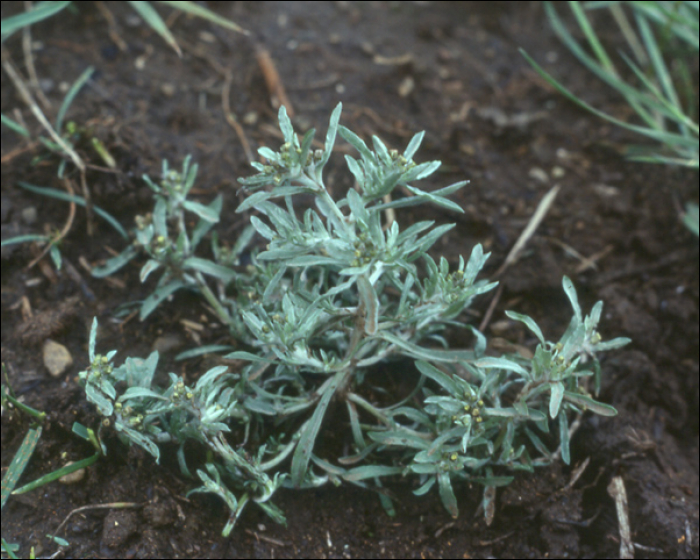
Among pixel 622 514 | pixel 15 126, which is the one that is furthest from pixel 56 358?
pixel 622 514

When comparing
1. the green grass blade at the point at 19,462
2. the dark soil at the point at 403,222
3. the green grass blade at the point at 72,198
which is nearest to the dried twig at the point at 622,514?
the dark soil at the point at 403,222

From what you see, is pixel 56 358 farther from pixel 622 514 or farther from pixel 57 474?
pixel 622 514

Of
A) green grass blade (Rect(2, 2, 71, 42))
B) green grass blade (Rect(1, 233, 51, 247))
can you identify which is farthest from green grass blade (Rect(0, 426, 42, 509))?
green grass blade (Rect(2, 2, 71, 42))

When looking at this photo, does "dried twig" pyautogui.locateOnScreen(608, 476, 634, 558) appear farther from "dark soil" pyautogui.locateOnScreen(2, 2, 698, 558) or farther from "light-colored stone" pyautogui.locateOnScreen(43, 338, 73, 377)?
"light-colored stone" pyautogui.locateOnScreen(43, 338, 73, 377)

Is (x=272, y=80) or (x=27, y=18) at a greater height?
(x=27, y=18)

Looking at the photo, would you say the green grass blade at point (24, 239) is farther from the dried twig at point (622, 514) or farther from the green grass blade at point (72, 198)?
the dried twig at point (622, 514)

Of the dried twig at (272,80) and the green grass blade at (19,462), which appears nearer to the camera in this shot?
the green grass blade at (19,462)
